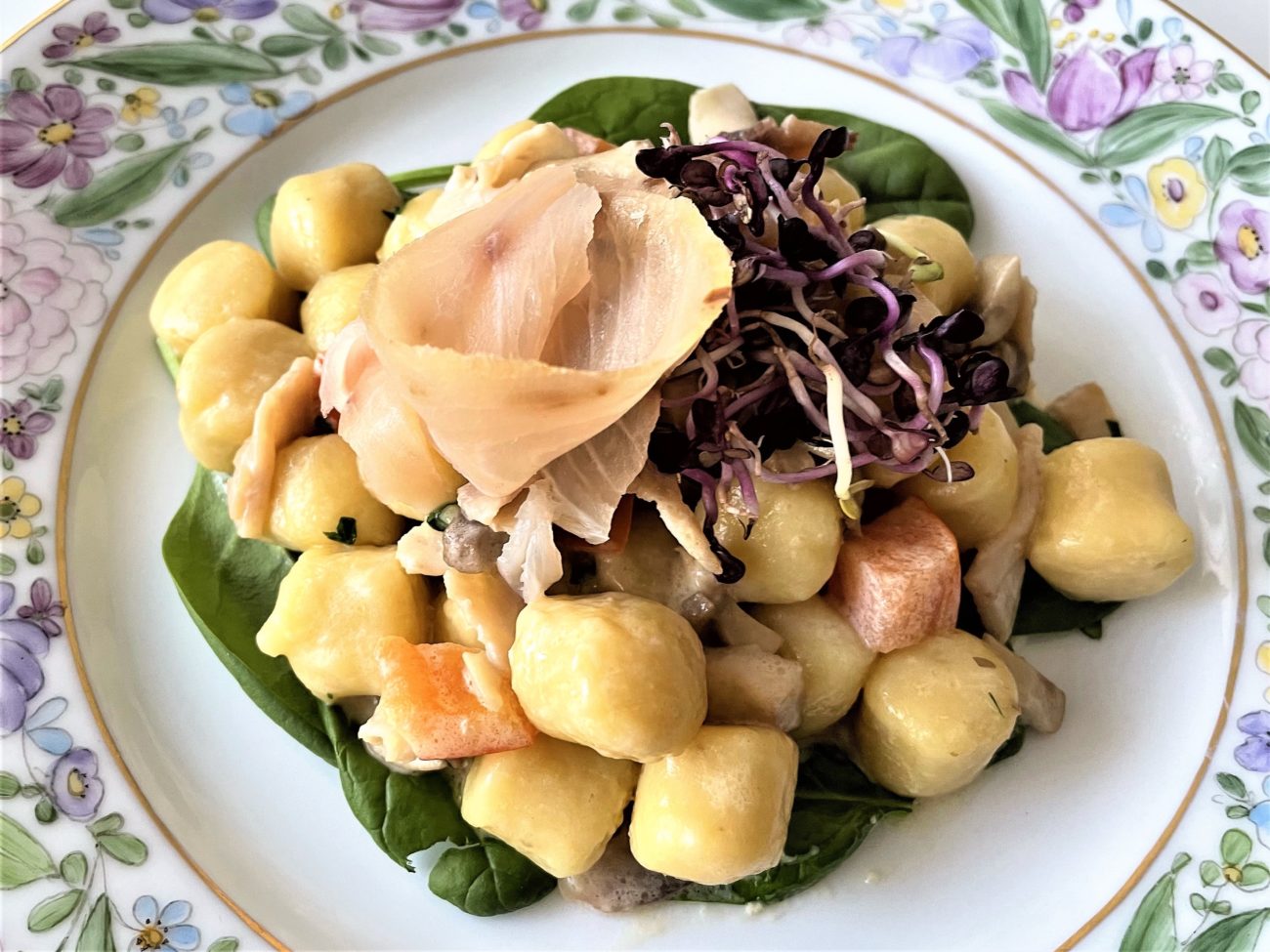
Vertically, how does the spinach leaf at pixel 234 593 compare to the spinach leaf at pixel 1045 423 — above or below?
below

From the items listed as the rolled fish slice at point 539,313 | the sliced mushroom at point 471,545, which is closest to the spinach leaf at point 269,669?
the sliced mushroom at point 471,545

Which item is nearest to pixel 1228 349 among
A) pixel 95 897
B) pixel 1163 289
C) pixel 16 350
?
pixel 1163 289

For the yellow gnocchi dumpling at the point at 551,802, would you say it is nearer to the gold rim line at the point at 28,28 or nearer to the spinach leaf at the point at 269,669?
the spinach leaf at the point at 269,669

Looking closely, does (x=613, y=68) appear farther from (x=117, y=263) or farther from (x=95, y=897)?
(x=95, y=897)

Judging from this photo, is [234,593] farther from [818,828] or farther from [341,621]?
[818,828]

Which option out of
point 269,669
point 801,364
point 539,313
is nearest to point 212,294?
point 269,669

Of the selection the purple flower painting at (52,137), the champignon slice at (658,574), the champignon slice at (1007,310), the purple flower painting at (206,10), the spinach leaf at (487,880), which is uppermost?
the purple flower painting at (206,10)

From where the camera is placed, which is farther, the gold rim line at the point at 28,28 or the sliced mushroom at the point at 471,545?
the gold rim line at the point at 28,28

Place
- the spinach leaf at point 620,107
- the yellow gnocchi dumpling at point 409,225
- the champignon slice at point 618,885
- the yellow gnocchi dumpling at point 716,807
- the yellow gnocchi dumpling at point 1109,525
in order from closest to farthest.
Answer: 1. the yellow gnocchi dumpling at point 716,807
2. the champignon slice at point 618,885
3. the yellow gnocchi dumpling at point 1109,525
4. the yellow gnocchi dumpling at point 409,225
5. the spinach leaf at point 620,107
